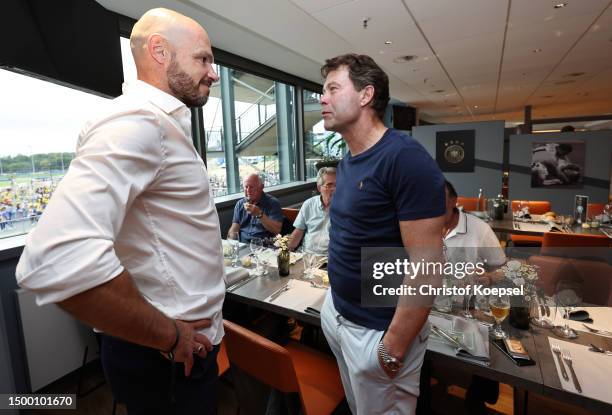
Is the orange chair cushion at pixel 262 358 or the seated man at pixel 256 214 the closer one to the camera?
the orange chair cushion at pixel 262 358

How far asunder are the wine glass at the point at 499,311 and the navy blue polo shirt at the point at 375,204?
0.55 meters

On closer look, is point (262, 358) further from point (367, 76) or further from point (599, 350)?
point (599, 350)

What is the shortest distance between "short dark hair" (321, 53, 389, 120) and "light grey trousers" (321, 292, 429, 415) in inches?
32.5

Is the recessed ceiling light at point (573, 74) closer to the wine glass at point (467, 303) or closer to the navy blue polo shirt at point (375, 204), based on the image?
the wine glass at point (467, 303)

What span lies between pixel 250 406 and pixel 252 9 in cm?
296

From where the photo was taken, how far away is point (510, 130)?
7.87 metres

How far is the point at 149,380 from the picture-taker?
0.91 meters

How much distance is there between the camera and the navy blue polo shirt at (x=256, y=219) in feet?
11.1

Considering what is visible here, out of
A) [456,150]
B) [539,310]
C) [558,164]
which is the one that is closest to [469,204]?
[456,150]

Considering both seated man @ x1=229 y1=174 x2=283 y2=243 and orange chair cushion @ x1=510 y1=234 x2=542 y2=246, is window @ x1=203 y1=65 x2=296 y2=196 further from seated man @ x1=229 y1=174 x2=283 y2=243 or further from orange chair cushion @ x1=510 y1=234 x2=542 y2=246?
orange chair cushion @ x1=510 y1=234 x2=542 y2=246

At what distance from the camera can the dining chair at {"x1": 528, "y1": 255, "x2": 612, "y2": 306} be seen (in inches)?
74.5

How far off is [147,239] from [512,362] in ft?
4.25

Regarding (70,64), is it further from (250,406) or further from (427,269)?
(427,269)

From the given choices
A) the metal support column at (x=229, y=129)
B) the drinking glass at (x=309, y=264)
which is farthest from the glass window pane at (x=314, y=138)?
the drinking glass at (x=309, y=264)
